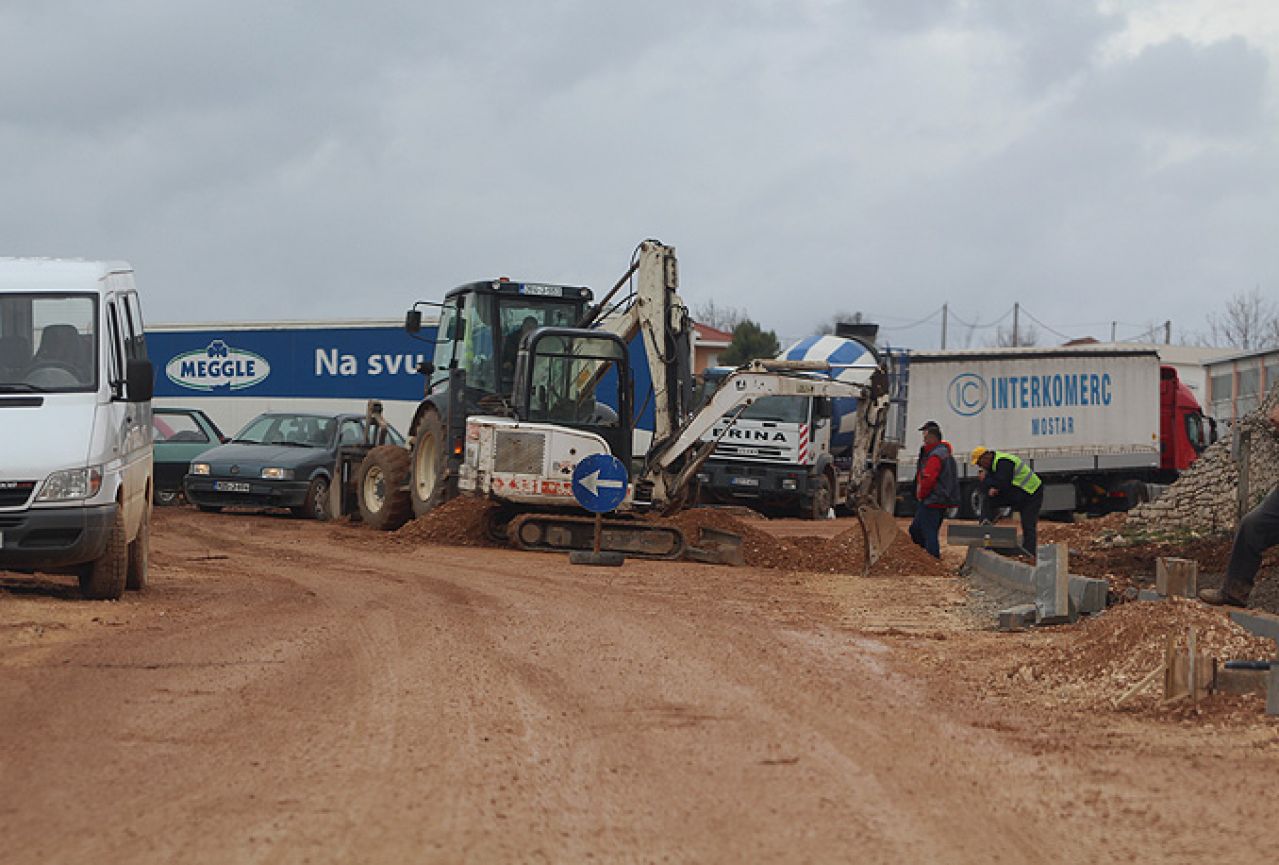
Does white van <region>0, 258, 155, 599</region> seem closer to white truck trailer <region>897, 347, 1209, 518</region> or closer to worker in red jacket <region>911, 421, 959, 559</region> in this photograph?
worker in red jacket <region>911, 421, 959, 559</region>

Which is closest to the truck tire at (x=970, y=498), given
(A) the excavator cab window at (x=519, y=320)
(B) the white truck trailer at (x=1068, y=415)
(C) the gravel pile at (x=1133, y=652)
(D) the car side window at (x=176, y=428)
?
(B) the white truck trailer at (x=1068, y=415)

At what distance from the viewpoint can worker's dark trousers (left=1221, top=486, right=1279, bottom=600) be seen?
1153cm

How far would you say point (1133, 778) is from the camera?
6.79 m

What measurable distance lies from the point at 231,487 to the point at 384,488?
3.22 meters

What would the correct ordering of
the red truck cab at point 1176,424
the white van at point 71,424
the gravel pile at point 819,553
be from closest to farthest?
the white van at point 71,424, the gravel pile at point 819,553, the red truck cab at point 1176,424

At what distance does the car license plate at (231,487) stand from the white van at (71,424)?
34.1 ft

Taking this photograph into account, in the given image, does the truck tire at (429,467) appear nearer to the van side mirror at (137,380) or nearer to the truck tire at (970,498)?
the van side mirror at (137,380)

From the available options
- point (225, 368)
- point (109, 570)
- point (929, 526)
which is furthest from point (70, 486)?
point (225, 368)

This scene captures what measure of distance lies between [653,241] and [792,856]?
48.0ft

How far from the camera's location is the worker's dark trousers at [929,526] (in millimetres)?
19797

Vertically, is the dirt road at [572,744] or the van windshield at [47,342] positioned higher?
the van windshield at [47,342]

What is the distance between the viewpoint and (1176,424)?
3847 centimetres

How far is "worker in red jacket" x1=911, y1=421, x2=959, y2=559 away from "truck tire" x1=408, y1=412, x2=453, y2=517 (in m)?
5.53

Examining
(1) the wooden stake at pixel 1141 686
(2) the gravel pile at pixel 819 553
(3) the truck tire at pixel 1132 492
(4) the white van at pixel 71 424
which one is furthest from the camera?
(3) the truck tire at pixel 1132 492
